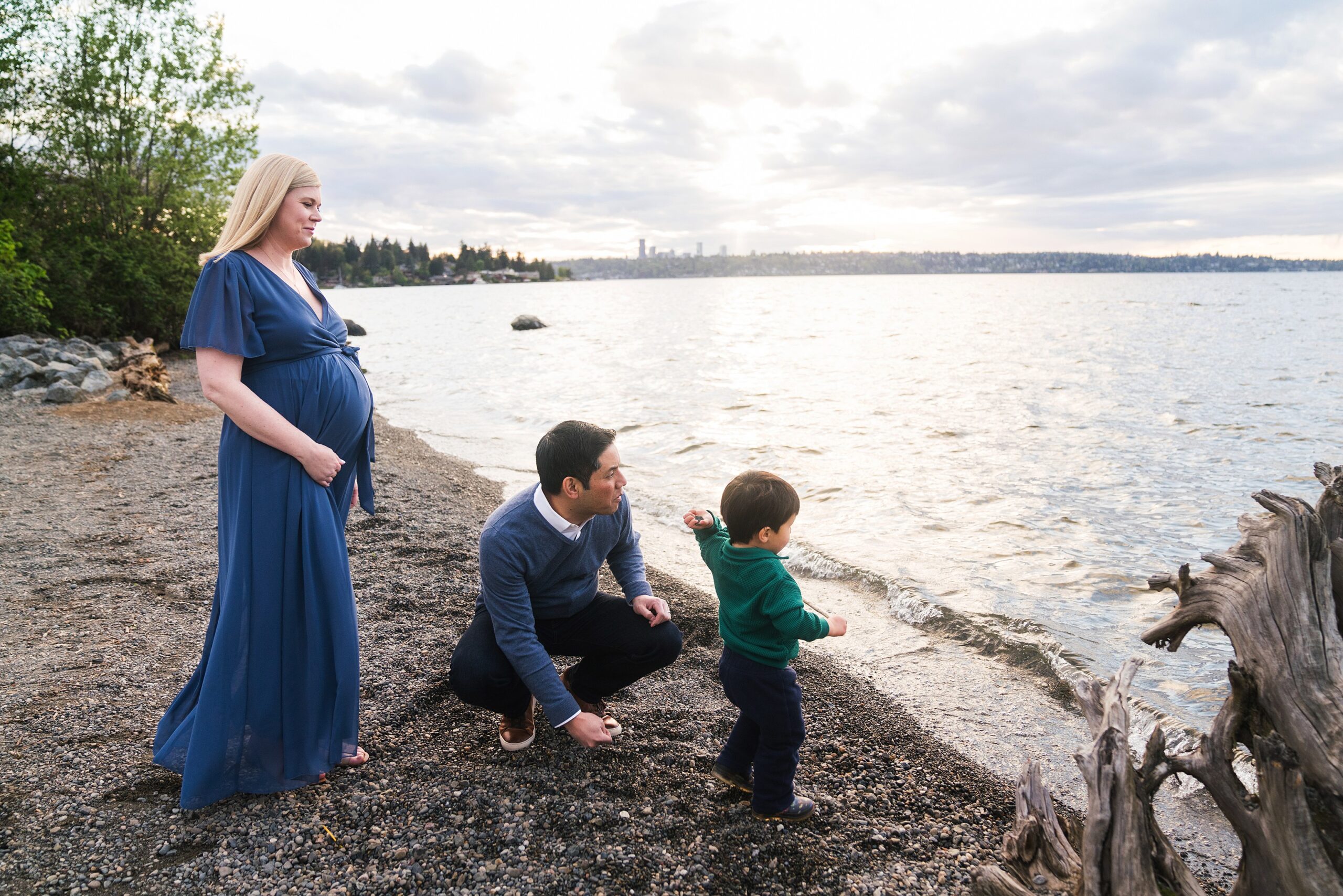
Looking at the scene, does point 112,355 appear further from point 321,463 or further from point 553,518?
point 553,518

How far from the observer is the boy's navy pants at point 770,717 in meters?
3.16

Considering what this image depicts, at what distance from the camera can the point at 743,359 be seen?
104 feet

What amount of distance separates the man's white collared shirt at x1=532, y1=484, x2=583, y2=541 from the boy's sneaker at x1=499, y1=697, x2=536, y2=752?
895mm

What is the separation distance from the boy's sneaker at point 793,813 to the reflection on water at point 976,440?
2955mm

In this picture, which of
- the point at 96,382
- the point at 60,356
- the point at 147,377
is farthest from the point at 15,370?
the point at 147,377

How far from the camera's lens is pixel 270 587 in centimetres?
319

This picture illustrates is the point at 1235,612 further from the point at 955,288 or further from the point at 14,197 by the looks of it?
the point at 955,288

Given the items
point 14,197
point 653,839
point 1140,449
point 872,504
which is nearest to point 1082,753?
point 653,839

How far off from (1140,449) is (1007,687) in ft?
33.6

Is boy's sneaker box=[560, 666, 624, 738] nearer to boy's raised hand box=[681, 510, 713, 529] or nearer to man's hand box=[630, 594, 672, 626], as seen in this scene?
man's hand box=[630, 594, 672, 626]

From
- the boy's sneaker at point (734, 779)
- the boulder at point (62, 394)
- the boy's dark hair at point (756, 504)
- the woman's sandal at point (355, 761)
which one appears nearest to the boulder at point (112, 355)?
the boulder at point (62, 394)

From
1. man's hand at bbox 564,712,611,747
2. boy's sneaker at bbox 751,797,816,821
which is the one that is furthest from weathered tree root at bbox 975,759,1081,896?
man's hand at bbox 564,712,611,747

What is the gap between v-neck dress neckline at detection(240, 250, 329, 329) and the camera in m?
3.15

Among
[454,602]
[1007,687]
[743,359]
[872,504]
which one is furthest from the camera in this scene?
[743,359]
